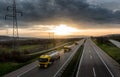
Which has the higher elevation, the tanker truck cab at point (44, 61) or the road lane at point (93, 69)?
the tanker truck cab at point (44, 61)

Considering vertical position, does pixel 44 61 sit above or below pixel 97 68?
above

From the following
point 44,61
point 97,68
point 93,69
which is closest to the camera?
point 93,69

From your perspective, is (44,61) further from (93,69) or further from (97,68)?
(97,68)

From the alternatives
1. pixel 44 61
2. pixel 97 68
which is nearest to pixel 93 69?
pixel 97 68

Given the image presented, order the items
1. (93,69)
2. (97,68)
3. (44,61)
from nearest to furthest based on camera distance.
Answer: (93,69) → (97,68) → (44,61)

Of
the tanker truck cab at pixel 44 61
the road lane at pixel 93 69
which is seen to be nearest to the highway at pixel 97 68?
the road lane at pixel 93 69

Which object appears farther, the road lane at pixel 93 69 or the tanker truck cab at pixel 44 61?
the tanker truck cab at pixel 44 61

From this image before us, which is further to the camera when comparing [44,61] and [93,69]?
[44,61]

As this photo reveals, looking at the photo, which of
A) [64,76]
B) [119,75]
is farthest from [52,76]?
[119,75]

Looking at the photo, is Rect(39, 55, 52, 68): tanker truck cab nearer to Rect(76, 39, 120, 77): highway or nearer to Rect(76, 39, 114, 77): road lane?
Rect(76, 39, 120, 77): highway

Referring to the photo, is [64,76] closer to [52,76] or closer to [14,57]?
[52,76]

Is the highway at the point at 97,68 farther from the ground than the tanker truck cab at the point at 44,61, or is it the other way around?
the tanker truck cab at the point at 44,61

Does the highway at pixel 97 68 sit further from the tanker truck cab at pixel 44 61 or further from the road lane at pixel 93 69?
the tanker truck cab at pixel 44 61

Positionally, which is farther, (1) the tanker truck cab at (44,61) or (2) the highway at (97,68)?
(1) the tanker truck cab at (44,61)
